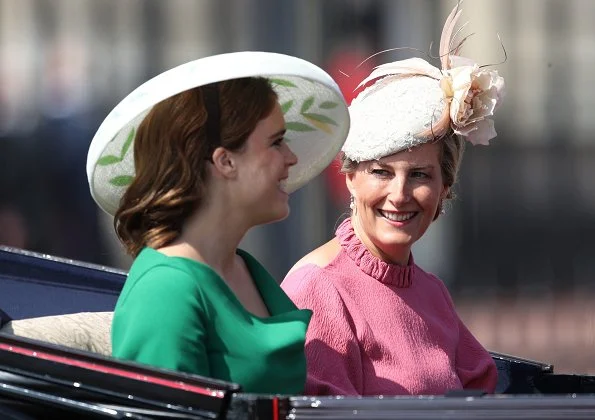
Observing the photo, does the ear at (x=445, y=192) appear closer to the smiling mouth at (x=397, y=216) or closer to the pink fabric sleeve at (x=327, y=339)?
the smiling mouth at (x=397, y=216)

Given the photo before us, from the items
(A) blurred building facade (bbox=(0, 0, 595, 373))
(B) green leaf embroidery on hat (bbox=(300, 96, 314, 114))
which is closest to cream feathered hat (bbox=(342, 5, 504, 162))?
(B) green leaf embroidery on hat (bbox=(300, 96, 314, 114))

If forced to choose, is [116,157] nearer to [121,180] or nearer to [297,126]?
[121,180]

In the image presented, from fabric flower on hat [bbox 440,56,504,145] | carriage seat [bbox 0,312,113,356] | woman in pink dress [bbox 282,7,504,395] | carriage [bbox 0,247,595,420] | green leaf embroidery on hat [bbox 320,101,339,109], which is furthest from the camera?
fabric flower on hat [bbox 440,56,504,145]

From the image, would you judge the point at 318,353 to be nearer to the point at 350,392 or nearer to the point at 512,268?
the point at 350,392

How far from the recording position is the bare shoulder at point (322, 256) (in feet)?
9.60

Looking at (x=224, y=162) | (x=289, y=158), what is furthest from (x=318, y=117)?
(x=224, y=162)

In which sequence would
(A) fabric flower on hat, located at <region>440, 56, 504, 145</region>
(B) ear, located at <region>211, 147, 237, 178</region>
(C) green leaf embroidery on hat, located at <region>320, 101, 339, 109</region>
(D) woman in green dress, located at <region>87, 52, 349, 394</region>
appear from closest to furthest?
(D) woman in green dress, located at <region>87, 52, 349, 394</region> < (B) ear, located at <region>211, 147, 237, 178</region> < (C) green leaf embroidery on hat, located at <region>320, 101, 339, 109</region> < (A) fabric flower on hat, located at <region>440, 56, 504, 145</region>

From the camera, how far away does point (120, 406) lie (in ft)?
6.95

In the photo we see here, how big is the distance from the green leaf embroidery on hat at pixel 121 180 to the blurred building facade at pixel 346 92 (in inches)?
152

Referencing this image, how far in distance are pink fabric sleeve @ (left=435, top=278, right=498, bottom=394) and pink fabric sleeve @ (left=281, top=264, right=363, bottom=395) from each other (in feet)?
→ 1.07

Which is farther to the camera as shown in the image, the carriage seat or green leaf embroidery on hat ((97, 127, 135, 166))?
the carriage seat

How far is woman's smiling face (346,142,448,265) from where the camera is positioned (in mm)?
2932

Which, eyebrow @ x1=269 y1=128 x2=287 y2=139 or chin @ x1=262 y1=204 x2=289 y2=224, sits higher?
eyebrow @ x1=269 y1=128 x2=287 y2=139

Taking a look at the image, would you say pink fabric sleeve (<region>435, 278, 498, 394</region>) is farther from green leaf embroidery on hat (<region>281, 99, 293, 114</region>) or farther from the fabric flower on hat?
green leaf embroidery on hat (<region>281, 99, 293, 114</region>)
